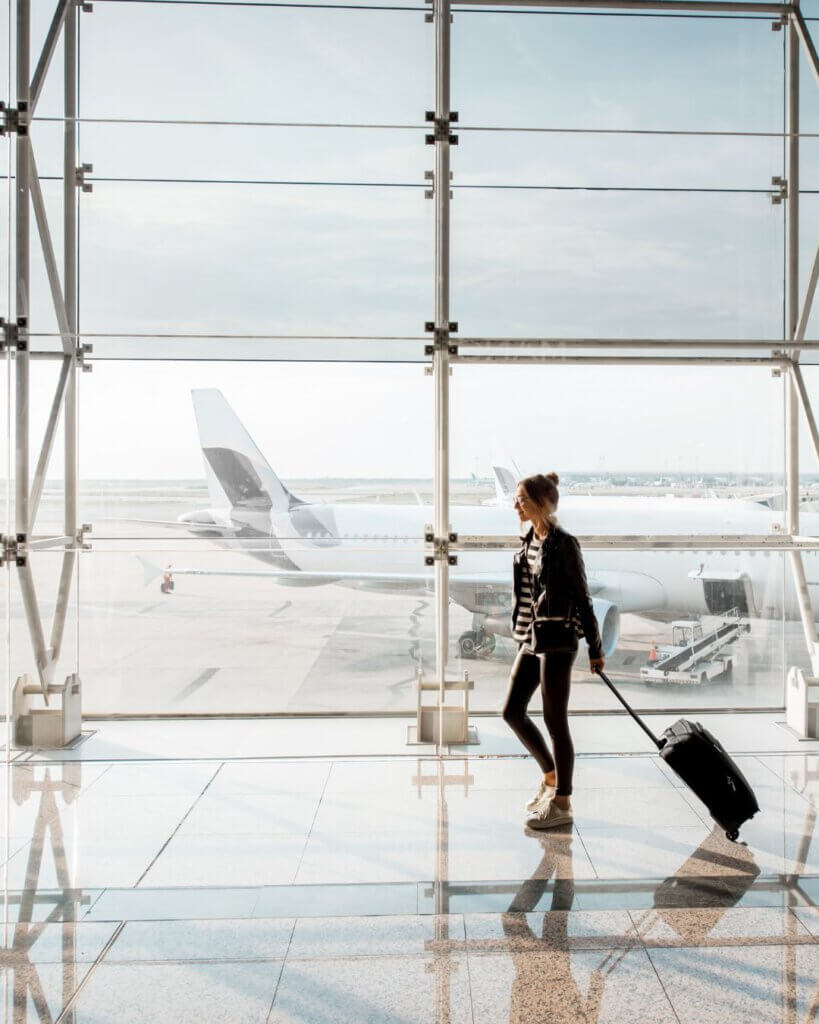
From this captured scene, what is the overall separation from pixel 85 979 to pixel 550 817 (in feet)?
5.47

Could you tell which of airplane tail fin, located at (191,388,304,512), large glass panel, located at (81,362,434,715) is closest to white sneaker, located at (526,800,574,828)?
large glass panel, located at (81,362,434,715)

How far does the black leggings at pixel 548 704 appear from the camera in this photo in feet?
10.7

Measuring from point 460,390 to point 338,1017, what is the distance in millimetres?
3350

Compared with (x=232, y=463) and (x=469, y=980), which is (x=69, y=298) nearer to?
(x=232, y=463)

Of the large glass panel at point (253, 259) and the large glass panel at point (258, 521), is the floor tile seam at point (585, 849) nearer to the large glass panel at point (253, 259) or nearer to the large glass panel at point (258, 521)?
the large glass panel at point (258, 521)

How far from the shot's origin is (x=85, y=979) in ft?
7.66

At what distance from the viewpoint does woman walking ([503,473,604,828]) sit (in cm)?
323

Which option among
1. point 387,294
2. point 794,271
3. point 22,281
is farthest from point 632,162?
point 22,281

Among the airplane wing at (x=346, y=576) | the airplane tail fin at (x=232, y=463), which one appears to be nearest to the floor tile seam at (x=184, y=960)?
the airplane wing at (x=346, y=576)

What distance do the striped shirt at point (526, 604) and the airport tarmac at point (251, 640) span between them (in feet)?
4.58

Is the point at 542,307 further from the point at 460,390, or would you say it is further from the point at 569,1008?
the point at 569,1008

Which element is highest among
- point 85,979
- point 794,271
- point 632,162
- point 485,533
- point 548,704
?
point 632,162

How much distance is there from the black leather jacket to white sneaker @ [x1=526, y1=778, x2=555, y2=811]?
0.59 metres

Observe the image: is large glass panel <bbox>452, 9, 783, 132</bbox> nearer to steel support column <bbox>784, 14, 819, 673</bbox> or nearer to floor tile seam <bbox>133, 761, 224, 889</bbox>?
steel support column <bbox>784, 14, 819, 673</bbox>
